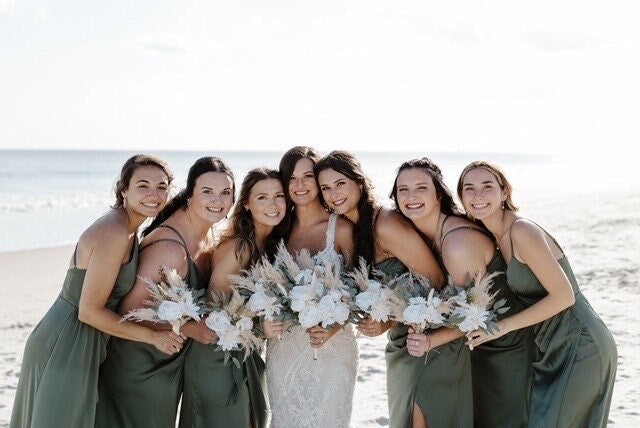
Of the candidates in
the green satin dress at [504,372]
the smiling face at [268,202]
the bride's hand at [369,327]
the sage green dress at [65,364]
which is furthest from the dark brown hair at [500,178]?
the sage green dress at [65,364]

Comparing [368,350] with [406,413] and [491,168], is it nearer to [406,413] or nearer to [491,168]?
[406,413]

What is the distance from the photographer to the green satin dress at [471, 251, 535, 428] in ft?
18.9

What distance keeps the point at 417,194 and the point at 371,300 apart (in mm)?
1030

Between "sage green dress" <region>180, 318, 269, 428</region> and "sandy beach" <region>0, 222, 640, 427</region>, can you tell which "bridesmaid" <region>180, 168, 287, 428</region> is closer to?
"sage green dress" <region>180, 318, 269, 428</region>

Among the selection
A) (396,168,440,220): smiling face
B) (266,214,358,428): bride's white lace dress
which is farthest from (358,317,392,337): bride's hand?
(396,168,440,220): smiling face

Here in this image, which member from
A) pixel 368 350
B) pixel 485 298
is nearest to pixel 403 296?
pixel 485 298

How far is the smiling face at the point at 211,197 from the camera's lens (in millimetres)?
6004

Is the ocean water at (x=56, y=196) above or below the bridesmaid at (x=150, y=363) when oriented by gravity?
below

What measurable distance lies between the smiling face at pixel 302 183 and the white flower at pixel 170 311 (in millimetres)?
1504

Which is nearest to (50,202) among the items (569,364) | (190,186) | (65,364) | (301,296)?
(190,186)

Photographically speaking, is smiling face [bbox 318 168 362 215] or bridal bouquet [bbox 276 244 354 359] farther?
smiling face [bbox 318 168 362 215]

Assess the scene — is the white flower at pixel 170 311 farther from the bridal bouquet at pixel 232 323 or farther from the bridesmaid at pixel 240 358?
the bridesmaid at pixel 240 358

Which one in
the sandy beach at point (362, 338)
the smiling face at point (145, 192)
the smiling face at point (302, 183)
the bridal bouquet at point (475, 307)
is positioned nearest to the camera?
the bridal bouquet at point (475, 307)

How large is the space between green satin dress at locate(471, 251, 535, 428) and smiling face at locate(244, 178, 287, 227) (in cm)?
180
